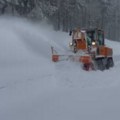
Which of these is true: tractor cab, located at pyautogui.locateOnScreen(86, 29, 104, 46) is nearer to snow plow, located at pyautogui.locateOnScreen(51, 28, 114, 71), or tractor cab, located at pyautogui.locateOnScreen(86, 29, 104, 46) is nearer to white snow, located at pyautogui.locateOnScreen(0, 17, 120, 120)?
snow plow, located at pyautogui.locateOnScreen(51, 28, 114, 71)

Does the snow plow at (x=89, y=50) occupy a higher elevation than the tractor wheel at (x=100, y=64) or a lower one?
higher

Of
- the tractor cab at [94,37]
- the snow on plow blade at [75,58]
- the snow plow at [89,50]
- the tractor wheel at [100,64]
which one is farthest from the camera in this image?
the tractor cab at [94,37]

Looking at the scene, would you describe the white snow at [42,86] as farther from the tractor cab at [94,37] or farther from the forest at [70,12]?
the forest at [70,12]

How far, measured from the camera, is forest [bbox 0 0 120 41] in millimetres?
41000

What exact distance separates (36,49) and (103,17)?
58039mm

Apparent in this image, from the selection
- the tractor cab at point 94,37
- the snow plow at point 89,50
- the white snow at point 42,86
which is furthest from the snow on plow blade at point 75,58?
the tractor cab at point 94,37

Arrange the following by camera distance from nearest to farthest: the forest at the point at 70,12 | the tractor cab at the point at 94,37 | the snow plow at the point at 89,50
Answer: the snow plow at the point at 89,50, the tractor cab at the point at 94,37, the forest at the point at 70,12

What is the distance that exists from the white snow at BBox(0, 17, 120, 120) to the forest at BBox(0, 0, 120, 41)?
56.2 ft

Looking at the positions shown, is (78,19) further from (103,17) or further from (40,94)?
(40,94)

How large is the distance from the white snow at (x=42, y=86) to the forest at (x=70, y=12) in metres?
17.1

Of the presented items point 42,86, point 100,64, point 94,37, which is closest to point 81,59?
point 100,64

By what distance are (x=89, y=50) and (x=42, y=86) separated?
7962mm

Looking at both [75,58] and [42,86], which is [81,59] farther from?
[42,86]

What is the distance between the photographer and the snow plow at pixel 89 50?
20.3 metres
